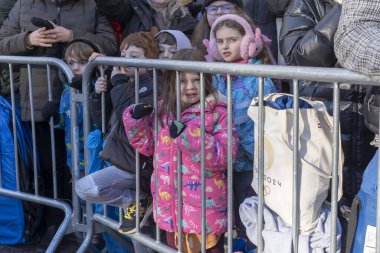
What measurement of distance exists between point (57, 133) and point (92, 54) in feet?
2.65

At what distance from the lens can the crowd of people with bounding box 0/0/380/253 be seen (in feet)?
9.93

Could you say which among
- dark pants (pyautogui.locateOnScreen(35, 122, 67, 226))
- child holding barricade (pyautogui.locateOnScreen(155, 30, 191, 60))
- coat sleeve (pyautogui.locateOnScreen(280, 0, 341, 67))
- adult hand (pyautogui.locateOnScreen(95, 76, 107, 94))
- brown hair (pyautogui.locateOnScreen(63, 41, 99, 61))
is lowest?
dark pants (pyautogui.locateOnScreen(35, 122, 67, 226))

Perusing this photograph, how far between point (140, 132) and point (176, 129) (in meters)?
0.44

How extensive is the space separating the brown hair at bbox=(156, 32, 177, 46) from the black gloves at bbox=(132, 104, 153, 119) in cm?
119

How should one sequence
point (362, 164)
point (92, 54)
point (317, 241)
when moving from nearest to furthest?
1. point (317, 241)
2. point (362, 164)
3. point (92, 54)

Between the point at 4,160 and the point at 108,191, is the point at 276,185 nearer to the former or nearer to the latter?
the point at 108,191

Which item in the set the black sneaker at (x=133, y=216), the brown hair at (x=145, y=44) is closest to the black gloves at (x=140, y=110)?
the black sneaker at (x=133, y=216)

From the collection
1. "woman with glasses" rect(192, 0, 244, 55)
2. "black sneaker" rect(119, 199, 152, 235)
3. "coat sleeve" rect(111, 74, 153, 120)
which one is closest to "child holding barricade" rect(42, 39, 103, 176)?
"woman with glasses" rect(192, 0, 244, 55)

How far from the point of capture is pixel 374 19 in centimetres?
247

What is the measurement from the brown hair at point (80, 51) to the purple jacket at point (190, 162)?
148 cm

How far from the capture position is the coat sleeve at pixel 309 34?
9.96ft

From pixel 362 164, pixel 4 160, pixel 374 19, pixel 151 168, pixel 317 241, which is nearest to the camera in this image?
pixel 374 19

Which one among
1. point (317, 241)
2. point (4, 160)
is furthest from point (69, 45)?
point (317, 241)

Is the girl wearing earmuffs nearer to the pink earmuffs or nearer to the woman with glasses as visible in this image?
the pink earmuffs
